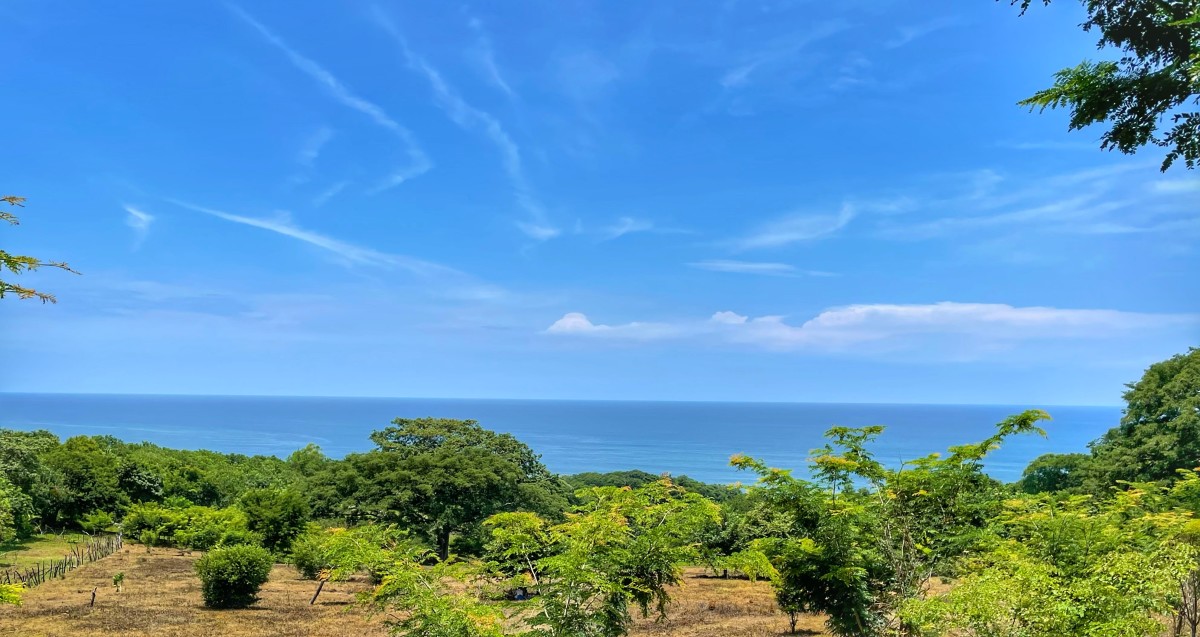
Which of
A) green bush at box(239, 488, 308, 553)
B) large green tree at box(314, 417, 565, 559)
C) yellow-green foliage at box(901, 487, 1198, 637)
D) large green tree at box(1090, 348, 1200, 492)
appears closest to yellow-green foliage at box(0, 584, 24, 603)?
yellow-green foliage at box(901, 487, 1198, 637)

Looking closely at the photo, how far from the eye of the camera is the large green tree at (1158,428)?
75.0ft

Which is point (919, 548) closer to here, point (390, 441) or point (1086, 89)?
point (1086, 89)

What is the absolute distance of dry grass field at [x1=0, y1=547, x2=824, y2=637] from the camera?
14.0m

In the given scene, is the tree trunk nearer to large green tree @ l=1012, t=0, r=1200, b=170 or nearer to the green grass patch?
the green grass patch

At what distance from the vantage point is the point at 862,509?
7.71 metres

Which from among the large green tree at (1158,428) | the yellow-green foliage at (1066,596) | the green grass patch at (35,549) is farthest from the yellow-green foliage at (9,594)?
the large green tree at (1158,428)

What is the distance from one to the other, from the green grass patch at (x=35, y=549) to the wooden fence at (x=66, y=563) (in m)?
0.38

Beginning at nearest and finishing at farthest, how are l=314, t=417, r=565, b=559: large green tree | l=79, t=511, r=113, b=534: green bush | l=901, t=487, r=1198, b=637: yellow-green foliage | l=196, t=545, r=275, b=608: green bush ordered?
1. l=901, t=487, r=1198, b=637: yellow-green foliage
2. l=196, t=545, r=275, b=608: green bush
3. l=314, t=417, r=565, b=559: large green tree
4. l=79, t=511, r=113, b=534: green bush

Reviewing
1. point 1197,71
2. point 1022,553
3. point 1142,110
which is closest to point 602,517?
point 1022,553

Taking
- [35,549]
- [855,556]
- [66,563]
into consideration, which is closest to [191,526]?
[66,563]

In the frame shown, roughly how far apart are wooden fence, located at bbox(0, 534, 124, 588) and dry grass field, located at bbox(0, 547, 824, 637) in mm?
498

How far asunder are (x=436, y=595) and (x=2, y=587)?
348 cm

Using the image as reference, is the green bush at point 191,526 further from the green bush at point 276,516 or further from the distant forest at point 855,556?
the distant forest at point 855,556

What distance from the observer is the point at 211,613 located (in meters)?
15.9
